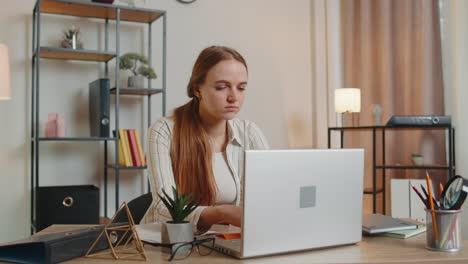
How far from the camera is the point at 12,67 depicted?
125 inches

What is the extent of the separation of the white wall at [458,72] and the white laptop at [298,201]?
7.07 feet

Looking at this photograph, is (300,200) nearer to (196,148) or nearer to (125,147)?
(196,148)

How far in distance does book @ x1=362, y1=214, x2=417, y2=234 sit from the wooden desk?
0.36 ft

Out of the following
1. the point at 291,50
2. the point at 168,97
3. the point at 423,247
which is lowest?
the point at 423,247

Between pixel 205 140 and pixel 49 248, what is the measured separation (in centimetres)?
89

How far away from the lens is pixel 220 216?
1414mm

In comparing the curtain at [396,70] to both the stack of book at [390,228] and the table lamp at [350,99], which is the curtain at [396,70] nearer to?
the table lamp at [350,99]

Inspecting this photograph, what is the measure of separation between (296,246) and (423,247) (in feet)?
1.14

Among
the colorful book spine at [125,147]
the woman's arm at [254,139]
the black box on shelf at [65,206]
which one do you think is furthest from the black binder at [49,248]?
the colorful book spine at [125,147]

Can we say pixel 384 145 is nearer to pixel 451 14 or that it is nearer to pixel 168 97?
pixel 451 14

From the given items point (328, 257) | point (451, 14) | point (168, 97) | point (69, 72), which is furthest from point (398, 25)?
point (328, 257)

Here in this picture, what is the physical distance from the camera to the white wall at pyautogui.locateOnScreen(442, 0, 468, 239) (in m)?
3.15

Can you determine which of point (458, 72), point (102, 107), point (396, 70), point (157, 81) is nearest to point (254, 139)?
point (102, 107)

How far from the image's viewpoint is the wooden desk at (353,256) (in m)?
1.13
